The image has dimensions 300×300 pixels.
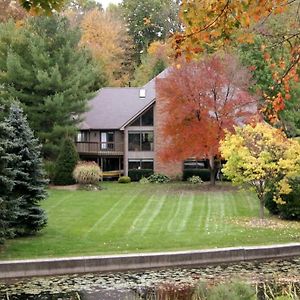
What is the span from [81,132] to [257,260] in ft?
90.3

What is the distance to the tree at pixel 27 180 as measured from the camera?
19.4 m

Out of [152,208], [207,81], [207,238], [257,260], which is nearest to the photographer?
[257,260]

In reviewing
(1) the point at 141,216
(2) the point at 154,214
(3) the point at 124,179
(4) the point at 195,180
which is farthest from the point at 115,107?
(1) the point at 141,216

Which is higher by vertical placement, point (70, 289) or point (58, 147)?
point (58, 147)

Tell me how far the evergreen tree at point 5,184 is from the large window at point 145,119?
2399cm

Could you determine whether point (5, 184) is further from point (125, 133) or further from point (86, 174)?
point (125, 133)

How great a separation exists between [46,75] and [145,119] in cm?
942

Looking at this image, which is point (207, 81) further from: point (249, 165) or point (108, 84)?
point (108, 84)

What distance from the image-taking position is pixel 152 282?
15062 mm

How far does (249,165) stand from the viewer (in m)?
21.8

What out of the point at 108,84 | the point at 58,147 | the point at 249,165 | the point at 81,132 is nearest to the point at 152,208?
the point at 249,165

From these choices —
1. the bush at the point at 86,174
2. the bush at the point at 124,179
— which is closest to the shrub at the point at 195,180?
the bush at the point at 124,179

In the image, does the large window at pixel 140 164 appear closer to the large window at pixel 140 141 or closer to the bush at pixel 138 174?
the bush at pixel 138 174

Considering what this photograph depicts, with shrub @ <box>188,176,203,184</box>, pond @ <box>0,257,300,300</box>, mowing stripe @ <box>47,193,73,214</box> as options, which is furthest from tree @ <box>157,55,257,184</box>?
pond @ <box>0,257,300,300</box>
